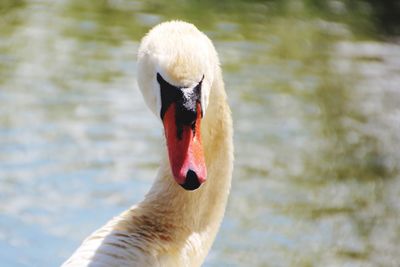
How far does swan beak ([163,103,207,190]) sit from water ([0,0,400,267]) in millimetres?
2618

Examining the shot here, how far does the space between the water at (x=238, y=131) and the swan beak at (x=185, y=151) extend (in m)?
2.62

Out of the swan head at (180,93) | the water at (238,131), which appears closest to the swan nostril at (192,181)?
the swan head at (180,93)

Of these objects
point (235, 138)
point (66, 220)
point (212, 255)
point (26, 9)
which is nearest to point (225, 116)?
point (212, 255)

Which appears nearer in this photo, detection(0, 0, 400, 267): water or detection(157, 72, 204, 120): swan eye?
detection(157, 72, 204, 120): swan eye

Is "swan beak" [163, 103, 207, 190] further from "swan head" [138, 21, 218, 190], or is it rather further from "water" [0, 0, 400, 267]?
"water" [0, 0, 400, 267]

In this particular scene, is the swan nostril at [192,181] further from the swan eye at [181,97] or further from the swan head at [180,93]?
the swan eye at [181,97]

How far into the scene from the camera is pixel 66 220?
6.20m

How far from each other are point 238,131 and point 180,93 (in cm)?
456

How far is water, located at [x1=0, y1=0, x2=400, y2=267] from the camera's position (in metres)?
6.09

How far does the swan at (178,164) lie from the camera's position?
3137 mm

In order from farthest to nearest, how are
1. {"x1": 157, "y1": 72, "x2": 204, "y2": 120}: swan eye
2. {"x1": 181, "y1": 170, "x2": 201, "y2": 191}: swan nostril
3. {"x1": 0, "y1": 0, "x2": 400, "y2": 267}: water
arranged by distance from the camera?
1. {"x1": 0, "y1": 0, "x2": 400, "y2": 267}: water
2. {"x1": 157, "y1": 72, "x2": 204, "y2": 120}: swan eye
3. {"x1": 181, "y1": 170, "x2": 201, "y2": 191}: swan nostril

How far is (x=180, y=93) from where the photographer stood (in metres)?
3.13

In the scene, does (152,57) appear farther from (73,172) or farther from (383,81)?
(383,81)

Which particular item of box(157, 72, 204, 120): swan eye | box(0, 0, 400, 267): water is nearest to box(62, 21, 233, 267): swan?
box(157, 72, 204, 120): swan eye
